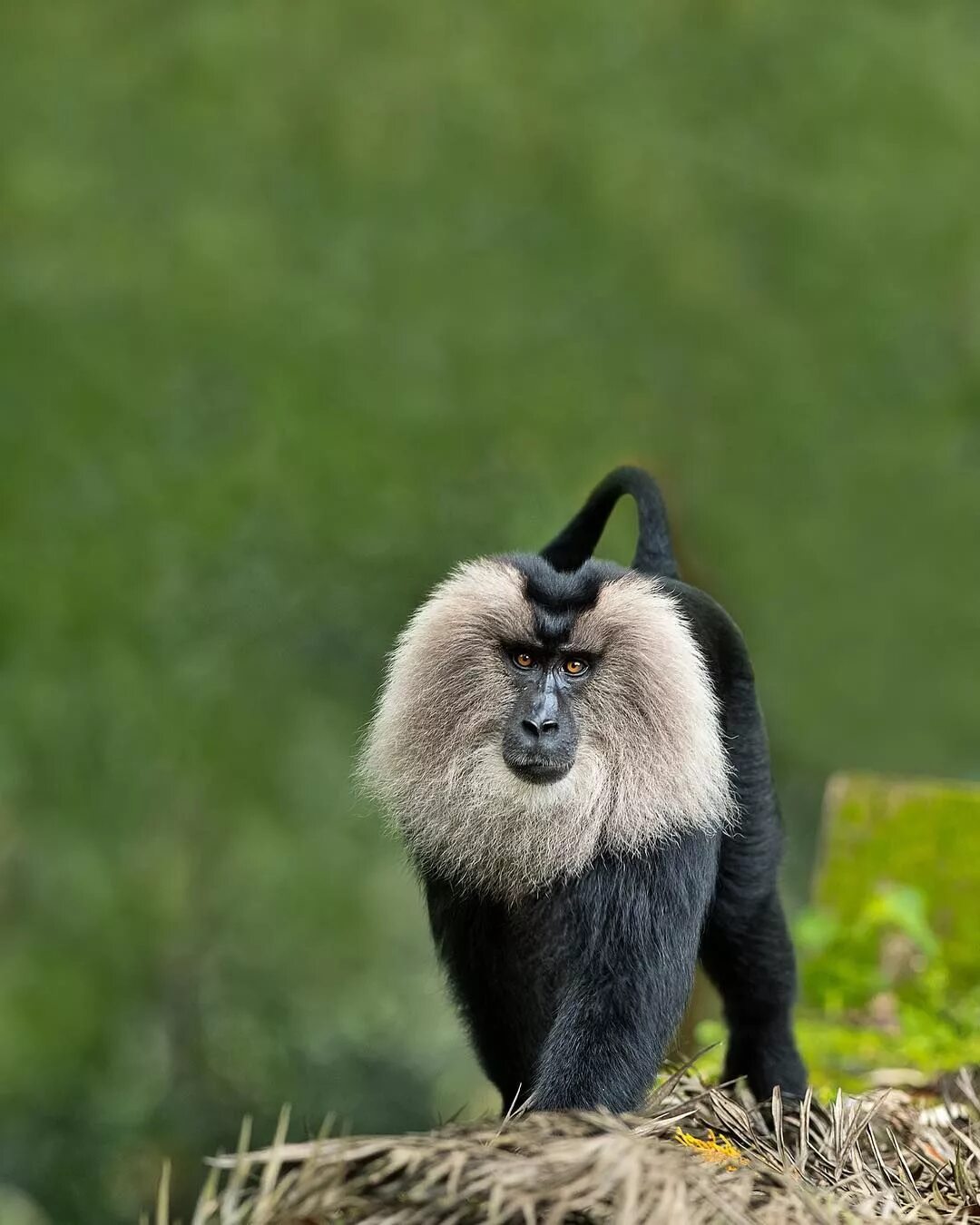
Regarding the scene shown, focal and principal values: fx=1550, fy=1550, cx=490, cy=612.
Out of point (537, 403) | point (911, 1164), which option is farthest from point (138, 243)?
point (911, 1164)

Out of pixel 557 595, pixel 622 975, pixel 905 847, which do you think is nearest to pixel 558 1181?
pixel 622 975

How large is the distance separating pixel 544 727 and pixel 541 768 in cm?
9

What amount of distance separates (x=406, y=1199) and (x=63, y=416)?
624cm

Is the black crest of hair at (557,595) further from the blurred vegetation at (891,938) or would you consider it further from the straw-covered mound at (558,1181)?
the blurred vegetation at (891,938)

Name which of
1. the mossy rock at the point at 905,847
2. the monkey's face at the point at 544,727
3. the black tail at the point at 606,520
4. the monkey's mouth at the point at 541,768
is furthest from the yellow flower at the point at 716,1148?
the mossy rock at the point at 905,847

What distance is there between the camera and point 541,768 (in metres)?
3.46

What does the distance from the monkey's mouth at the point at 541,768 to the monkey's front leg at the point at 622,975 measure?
218mm

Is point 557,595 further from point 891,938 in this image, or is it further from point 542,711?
point 891,938

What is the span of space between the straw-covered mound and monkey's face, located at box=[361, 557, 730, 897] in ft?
2.19

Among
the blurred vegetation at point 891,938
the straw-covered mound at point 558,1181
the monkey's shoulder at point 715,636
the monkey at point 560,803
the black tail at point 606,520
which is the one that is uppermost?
the black tail at point 606,520

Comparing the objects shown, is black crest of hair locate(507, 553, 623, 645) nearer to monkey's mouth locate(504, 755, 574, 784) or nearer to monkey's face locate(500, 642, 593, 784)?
monkey's face locate(500, 642, 593, 784)

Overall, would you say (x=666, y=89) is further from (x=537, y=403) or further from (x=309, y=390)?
(x=309, y=390)

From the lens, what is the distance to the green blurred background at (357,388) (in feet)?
26.8

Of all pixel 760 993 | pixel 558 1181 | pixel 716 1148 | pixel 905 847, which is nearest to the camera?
pixel 558 1181
